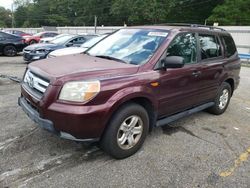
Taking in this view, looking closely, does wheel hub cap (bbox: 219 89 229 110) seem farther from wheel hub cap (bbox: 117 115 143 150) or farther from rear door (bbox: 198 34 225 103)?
wheel hub cap (bbox: 117 115 143 150)

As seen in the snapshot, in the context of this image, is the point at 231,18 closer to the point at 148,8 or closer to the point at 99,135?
the point at 148,8

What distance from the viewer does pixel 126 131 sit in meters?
3.48

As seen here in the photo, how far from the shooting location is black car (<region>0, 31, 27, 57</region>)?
14.6m

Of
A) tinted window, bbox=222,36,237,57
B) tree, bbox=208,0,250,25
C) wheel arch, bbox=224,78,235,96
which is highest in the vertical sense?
tree, bbox=208,0,250,25

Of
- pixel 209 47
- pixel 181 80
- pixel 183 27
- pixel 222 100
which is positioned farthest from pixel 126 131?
pixel 222 100

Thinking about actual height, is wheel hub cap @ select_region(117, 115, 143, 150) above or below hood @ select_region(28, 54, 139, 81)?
below

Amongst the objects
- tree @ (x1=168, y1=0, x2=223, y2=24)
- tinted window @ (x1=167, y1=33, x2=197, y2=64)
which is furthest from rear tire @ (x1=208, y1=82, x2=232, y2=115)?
tree @ (x1=168, y1=0, x2=223, y2=24)

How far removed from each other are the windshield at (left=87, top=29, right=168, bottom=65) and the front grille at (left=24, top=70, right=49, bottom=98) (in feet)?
3.75

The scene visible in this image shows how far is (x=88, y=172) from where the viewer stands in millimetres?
3172

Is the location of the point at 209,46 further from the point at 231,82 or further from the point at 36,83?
the point at 36,83

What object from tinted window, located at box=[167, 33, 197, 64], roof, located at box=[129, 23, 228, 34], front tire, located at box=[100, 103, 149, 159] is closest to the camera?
front tire, located at box=[100, 103, 149, 159]

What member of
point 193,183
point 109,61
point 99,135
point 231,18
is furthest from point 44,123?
point 231,18

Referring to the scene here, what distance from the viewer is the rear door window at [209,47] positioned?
4.61 meters

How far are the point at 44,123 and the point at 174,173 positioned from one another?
1.74 m
